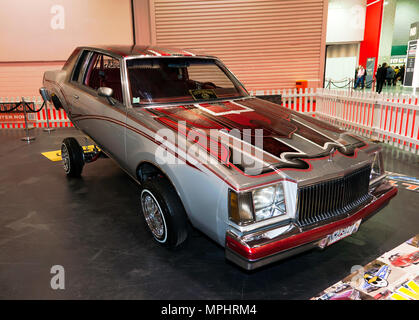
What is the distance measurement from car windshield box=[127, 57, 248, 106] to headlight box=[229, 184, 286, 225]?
5.44ft

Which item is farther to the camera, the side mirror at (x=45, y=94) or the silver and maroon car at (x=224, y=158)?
the side mirror at (x=45, y=94)

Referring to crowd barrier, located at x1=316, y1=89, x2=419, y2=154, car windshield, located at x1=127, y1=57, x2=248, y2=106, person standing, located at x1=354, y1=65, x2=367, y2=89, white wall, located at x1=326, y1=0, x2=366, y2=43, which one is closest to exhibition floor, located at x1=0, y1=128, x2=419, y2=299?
car windshield, located at x1=127, y1=57, x2=248, y2=106

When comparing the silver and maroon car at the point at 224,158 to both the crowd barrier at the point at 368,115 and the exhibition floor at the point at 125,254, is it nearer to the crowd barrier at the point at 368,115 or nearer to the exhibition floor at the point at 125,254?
the exhibition floor at the point at 125,254

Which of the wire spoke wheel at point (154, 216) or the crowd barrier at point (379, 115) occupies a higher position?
the crowd barrier at point (379, 115)

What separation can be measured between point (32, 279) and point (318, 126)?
2930mm

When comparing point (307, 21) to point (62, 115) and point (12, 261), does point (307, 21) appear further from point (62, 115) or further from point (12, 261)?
point (12, 261)

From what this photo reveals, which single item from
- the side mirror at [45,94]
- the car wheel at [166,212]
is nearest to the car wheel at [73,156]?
the side mirror at [45,94]

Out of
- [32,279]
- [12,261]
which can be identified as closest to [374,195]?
[32,279]

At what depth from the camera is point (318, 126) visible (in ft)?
10.7

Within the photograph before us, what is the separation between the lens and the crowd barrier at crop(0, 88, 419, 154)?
602cm

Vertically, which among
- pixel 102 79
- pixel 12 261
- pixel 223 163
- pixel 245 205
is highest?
pixel 102 79

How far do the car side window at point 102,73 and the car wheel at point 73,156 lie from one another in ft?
3.38

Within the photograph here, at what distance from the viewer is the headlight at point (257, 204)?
7.01 feet

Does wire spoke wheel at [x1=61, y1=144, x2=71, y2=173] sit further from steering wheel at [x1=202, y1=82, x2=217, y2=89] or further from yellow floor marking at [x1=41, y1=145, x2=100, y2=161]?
steering wheel at [x1=202, y1=82, x2=217, y2=89]
